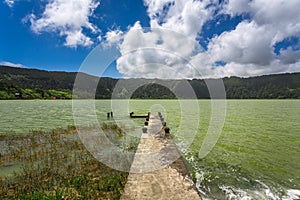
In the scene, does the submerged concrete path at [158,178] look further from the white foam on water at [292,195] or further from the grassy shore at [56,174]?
the white foam on water at [292,195]

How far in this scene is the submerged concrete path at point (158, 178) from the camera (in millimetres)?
6398

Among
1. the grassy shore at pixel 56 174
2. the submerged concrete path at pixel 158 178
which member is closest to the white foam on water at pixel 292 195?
the submerged concrete path at pixel 158 178

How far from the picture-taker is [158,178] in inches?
303

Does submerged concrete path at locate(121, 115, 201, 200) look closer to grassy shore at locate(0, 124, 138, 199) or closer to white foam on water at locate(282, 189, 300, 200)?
grassy shore at locate(0, 124, 138, 199)

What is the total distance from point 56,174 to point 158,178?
4.93m

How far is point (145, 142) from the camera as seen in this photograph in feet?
46.3

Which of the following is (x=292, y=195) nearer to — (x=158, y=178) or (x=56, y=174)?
(x=158, y=178)

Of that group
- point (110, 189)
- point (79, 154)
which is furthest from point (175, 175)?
point (79, 154)

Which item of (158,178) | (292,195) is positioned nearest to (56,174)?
(158,178)

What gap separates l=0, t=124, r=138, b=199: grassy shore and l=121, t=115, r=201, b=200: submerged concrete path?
1.79 feet

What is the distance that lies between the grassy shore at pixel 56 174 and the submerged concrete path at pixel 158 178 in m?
0.55

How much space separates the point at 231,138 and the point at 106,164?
1297cm

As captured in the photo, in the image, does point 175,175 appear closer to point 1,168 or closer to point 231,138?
point 1,168

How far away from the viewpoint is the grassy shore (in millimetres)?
7066
